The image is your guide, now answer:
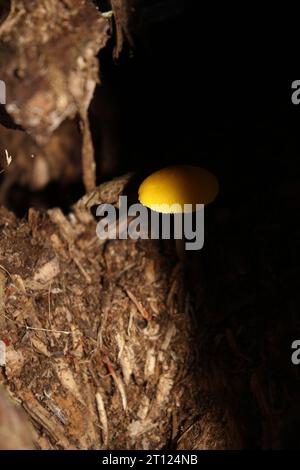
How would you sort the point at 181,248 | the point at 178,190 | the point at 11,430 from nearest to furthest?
the point at 11,430
the point at 178,190
the point at 181,248

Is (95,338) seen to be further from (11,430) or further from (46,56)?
(46,56)

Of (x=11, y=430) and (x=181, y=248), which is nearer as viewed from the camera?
(x=11, y=430)

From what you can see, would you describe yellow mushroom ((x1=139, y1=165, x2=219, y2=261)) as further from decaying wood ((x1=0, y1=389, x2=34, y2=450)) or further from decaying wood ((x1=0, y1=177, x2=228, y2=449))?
decaying wood ((x1=0, y1=389, x2=34, y2=450))

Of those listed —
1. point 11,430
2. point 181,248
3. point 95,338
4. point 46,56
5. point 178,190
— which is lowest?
point 11,430

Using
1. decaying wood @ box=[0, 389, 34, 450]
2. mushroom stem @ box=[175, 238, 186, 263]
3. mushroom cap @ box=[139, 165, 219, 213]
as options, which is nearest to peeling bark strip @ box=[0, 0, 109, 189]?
mushroom cap @ box=[139, 165, 219, 213]

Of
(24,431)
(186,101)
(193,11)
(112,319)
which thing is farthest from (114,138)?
(24,431)

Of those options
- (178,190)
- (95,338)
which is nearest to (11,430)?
(95,338)
